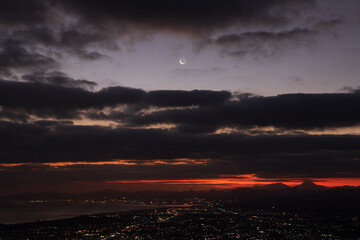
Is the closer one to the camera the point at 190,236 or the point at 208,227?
the point at 190,236

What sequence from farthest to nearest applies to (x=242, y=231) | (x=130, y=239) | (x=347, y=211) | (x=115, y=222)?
1. (x=347, y=211)
2. (x=115, y=222)
3. (x=242, y=231)
4. (x=130, y=239)

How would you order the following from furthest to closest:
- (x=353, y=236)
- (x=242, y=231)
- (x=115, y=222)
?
1. (x=115, y=222)
2. (x=242, y=231)
3. (x=353, y=236)

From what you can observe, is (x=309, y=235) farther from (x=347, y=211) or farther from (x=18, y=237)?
(x=347, y=211)

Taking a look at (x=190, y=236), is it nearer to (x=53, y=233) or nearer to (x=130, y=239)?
(x=130, y=239)

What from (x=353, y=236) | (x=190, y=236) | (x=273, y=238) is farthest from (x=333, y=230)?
(x=190, y=236)

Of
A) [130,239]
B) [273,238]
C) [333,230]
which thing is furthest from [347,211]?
[130,239]

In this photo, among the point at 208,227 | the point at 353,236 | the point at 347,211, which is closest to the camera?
the point at 353,236

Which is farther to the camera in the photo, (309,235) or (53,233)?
(53,233)

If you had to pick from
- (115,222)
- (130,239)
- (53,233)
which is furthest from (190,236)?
(115,222)

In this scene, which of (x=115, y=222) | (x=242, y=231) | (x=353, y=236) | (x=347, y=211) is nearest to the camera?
(x=353, y=236)
